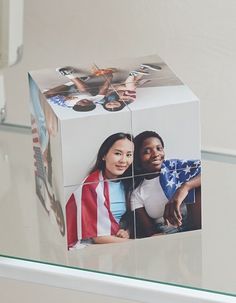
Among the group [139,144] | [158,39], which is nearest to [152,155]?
[139,144]

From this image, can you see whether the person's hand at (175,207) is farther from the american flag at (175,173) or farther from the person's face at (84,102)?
the person's face at (84,102)

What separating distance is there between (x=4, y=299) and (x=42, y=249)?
51cm

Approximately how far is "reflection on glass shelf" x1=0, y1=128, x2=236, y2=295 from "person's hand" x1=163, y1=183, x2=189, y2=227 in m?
0.02

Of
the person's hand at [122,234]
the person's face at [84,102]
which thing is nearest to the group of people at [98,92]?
the person's face at [84,102]

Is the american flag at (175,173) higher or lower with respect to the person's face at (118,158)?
lower

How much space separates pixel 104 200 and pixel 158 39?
0.35 meters

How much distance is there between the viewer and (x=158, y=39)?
1.01 metres

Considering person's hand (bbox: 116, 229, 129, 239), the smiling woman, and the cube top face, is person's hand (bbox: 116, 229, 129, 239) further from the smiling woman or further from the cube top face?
the cube top face

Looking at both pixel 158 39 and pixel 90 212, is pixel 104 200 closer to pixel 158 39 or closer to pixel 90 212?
pixel 90 212

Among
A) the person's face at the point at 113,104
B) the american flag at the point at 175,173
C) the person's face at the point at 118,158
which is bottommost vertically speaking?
the american flag at the point at 175,173

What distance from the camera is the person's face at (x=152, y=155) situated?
27.7 inches

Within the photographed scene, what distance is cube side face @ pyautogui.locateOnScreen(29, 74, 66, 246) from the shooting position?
2.33 feet

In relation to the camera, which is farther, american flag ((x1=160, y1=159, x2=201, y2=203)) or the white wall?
the white wall

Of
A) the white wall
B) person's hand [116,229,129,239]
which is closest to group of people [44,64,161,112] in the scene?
person's hand [116,229,129,239]
